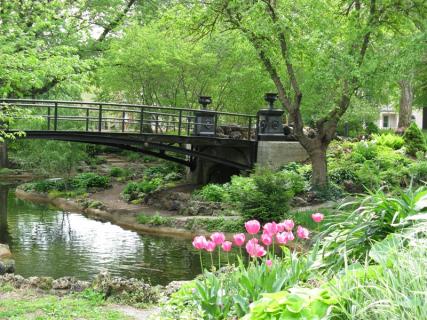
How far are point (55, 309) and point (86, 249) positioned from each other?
8.80 meters

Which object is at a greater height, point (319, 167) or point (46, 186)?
point (319, 167)

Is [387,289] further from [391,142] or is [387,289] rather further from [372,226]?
[391,142]

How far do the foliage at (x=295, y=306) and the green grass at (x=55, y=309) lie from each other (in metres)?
3.98

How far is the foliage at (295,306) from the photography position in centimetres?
382

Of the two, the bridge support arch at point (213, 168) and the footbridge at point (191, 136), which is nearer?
the footbridge at point (191, 136)

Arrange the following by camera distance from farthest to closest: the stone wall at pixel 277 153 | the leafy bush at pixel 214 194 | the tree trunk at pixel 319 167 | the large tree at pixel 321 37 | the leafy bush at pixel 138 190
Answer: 1. the leafy bush at pixel 138 190
2. the stone wall at pixel 277 153
3. the leafy bush at pixel 214 194
4. the tree trunk at pixel 319 167
5. the large tree at pixel 321 37

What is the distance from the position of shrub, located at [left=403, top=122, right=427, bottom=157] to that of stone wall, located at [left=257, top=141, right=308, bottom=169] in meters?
4.21

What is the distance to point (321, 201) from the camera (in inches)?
795

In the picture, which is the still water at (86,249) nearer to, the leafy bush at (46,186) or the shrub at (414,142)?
the leafy bush at (46,186)

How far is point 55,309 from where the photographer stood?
7820 millimetres

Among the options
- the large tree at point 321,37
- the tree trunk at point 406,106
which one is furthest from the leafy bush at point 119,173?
the tree trunk at point 406,106

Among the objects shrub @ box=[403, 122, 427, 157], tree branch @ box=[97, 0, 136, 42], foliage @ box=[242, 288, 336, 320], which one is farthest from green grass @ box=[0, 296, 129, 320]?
tree branch @ box=[97, 0, 136, 42]

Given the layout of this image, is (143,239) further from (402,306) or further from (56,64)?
(402,306)

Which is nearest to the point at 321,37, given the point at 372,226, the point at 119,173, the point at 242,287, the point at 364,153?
→ the point at 364,153
